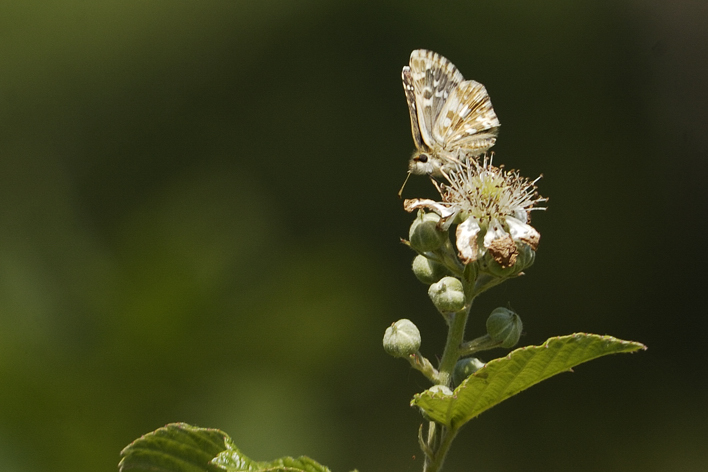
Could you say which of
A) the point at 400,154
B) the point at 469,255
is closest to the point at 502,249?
the point at 469,255

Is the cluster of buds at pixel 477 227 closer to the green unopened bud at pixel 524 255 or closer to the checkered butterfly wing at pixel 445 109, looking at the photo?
the green unopened bud at pixel 524 255

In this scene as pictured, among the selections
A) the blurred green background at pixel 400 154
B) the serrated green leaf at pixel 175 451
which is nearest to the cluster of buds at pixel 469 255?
the serrated green leaf at pixel 175 451

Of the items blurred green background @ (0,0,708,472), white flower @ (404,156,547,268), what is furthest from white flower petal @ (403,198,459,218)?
blurred green background @ (0,0,708,472)

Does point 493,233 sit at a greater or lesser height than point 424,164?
lesser

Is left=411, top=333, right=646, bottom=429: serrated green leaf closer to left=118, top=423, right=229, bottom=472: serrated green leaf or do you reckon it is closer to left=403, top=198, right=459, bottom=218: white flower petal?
left=118, top=423, right=229, bottom=472: serrated green leaf

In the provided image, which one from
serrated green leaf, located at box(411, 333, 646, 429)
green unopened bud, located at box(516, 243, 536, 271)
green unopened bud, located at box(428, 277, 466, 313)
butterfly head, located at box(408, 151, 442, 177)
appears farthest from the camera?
butterfly head, located at box(408, 151, 442, 177)

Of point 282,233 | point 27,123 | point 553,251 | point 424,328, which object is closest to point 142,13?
point 27,123

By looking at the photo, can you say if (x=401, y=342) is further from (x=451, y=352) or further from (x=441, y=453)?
(x=441, y=453)
